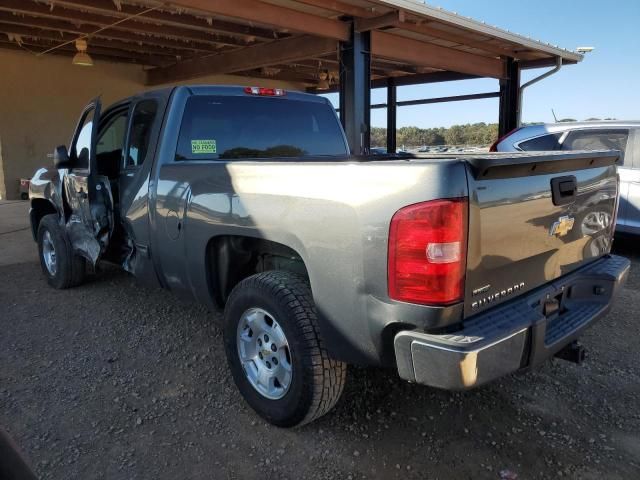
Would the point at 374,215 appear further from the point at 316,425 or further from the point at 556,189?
the point at 316,425

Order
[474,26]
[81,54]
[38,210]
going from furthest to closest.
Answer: [81,54] < [474,26] < [38,210]

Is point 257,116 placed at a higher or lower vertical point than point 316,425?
higher

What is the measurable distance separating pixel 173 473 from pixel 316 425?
0.80 meters

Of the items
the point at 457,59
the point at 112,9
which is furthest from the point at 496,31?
the point at 112,9

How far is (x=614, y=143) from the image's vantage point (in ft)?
22.2

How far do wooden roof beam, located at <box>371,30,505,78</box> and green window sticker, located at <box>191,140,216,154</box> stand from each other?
20.0 feet

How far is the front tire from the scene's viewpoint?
8.51ft

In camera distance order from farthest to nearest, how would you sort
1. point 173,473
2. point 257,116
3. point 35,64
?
point 35,64 < point 257,116 < point 173,473

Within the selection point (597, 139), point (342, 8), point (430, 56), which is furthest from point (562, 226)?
point (430, 56)

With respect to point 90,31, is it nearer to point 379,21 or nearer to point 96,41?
point 96,41

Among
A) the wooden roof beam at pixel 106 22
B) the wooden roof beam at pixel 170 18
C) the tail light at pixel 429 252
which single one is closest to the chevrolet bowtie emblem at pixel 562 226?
the tail light at pixel 429 252

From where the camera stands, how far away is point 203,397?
322cm

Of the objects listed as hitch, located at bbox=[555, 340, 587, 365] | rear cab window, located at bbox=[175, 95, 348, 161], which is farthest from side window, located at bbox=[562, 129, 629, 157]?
hitch, located at bbox=[555, 340, 587, 365]

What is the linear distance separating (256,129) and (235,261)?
1261 mm
